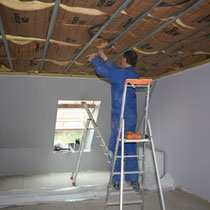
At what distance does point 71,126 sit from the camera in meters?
7.24

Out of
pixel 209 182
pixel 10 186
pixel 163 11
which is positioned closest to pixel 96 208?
pixel 209 182

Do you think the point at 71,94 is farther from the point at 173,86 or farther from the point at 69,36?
the point at 69,36

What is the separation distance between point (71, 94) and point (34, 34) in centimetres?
277

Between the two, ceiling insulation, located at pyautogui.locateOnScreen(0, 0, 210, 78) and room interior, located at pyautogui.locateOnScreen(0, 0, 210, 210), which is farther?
room interior, located at pyautogui.locateOnScreen(0, 0, 210, 210)

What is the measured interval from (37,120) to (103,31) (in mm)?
3523

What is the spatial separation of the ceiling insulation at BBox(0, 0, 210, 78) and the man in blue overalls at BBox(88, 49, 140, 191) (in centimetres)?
19

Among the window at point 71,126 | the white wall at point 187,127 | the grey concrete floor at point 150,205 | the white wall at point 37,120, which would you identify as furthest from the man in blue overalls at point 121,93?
the window at point 71,126

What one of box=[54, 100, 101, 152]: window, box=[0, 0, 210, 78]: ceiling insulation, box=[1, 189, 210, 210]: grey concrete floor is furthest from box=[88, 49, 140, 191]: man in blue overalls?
box=[54, 100, 101, 152]: window

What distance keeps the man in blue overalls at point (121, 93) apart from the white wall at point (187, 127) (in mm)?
1248

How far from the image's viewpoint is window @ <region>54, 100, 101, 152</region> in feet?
22.4

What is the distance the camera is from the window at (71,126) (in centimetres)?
682

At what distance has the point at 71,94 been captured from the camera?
579 cm

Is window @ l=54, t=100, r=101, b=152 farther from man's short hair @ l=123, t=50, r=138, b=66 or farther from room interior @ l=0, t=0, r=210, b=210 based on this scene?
man's short hair @ l=123, t=50, r=138, b=66

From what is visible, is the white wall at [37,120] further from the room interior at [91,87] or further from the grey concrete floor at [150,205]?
the grey concrete floor at [150,205]
